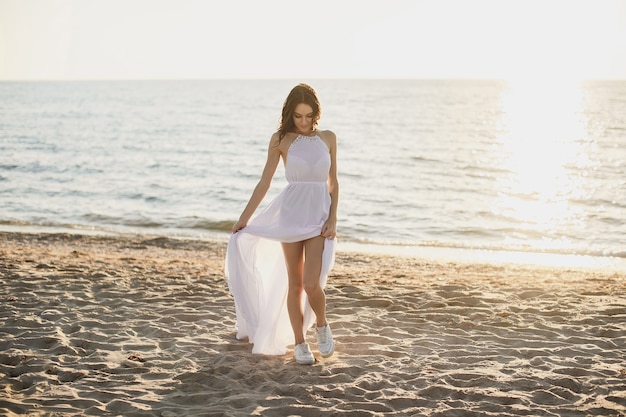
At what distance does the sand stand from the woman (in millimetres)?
321

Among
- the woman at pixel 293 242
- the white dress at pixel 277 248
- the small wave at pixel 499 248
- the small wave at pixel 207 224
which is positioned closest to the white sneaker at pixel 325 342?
the woman at pixel 293 242

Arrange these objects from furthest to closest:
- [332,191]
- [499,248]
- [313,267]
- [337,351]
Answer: [499,248]
[337,351]
[332,191]
[313,267]

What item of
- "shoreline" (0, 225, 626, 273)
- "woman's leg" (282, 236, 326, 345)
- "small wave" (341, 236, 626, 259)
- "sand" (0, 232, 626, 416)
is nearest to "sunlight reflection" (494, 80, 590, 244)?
"small wave" (341, 236, 626, 259)

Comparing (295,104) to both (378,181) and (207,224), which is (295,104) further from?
(378,181)

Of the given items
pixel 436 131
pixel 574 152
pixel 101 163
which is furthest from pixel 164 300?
pixel 436 131

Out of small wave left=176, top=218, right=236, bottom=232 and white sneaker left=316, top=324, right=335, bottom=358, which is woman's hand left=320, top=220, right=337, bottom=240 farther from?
small wave left=176, top=218, right=236, bottom=232

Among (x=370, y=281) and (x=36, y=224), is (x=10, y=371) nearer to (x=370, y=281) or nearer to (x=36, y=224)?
(x=370, y=281)

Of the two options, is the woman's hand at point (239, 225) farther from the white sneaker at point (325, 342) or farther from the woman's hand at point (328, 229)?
the white sneaker at point (325, 342)

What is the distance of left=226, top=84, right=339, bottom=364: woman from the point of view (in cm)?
576

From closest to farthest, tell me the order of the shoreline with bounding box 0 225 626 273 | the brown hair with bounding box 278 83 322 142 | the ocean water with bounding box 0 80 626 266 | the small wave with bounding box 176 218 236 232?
the brown hair with bounding box 278 83 322 142 → the shoreline with bounding box 0 225 626 273 → the ocean water with bounding box 0 80 626 266 → the small wave with bounding box 176 218 236 232

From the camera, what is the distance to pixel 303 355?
5895 millimetres

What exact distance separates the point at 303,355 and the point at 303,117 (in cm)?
199

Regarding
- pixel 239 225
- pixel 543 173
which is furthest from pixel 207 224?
pixel 543 173

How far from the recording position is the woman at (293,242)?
18.9 ft
